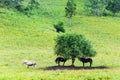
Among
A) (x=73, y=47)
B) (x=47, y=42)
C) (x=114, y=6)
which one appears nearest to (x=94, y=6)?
(x=114, y=6)

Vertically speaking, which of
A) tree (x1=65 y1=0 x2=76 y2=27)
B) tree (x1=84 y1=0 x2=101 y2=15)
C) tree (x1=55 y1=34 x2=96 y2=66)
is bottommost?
tree (x1=84 y1=0 x2=101 y2=15)

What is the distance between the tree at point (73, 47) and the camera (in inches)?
1752

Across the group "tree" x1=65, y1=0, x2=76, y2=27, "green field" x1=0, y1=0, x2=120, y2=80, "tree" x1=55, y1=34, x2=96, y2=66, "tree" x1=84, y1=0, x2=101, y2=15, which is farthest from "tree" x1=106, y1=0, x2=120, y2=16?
"tree" x1=55, y1=34, x2=96, y2=66

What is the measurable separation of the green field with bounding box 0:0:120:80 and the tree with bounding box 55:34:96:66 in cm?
237

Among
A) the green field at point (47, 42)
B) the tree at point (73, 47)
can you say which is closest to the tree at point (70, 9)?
the green field at point (47, 42)

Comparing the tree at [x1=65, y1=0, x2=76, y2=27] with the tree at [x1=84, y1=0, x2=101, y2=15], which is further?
the tree at [x1=84, y1=0, x2=101, y2=15]

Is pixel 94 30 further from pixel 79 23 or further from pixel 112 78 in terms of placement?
pixel 112 78

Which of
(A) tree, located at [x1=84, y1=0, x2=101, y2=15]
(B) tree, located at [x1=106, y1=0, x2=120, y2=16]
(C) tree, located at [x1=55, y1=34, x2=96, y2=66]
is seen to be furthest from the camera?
(A) tree, located at [x1=84, y1=0, x2=101, y2=15]

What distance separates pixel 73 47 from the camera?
4478cm

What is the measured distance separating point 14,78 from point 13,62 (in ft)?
83.8

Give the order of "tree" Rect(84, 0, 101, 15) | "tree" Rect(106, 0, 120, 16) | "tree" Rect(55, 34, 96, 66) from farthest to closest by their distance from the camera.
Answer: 1. "tree" Rect(84, 0, 101, 15)
2. "tree" Rect(106, 0, 120, 16)
3. "tree" Rect(55, 34, 96, 66)

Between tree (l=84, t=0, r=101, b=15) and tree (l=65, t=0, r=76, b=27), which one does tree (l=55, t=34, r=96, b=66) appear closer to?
tree (l=65, t=0, r=76, b=27)

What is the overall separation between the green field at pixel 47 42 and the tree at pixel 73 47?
2.37 m

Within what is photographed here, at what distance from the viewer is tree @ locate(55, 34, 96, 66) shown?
4450 cm
